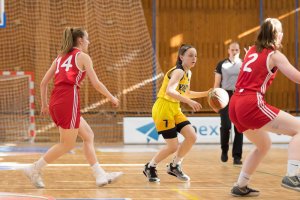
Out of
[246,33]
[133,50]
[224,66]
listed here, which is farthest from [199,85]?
[224,66]

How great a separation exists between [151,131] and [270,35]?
8.35 meters

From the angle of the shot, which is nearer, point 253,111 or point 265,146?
point 253,111

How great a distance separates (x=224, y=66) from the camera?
8.95 meters

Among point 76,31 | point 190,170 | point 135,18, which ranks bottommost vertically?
point 190,170

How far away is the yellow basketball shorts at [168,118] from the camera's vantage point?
21.6ft

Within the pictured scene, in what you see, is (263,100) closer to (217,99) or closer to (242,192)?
(242,192)

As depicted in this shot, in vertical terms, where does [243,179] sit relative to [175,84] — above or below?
below

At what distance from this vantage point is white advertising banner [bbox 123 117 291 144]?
13133 millimetres

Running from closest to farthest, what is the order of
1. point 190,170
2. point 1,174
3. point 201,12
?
point 1,174
point 190,170
point 201,12

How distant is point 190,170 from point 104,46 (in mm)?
10591

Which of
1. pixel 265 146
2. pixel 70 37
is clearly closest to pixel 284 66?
pixel 265 146

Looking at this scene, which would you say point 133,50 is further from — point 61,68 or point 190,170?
point 61,68

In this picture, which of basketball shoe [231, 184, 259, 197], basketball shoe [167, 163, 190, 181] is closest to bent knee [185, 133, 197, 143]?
basketball shoe [167, 163, 190, 181]

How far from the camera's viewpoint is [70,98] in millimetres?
5902
